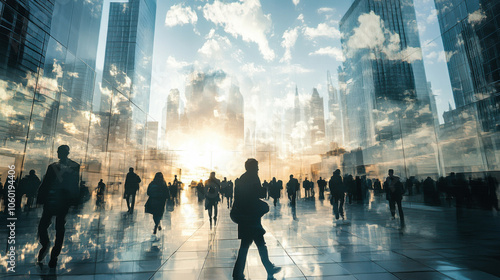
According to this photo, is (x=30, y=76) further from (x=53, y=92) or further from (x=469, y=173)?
(x=469, y=173)

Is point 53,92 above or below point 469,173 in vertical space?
above

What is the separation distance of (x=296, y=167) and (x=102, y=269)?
24.0 m

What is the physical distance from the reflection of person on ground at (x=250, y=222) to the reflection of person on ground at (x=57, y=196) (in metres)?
2.81

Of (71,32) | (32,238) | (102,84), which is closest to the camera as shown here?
(32,238)

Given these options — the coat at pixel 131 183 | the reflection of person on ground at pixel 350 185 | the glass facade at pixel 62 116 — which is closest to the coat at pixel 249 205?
the glass facade at pixel 62 116

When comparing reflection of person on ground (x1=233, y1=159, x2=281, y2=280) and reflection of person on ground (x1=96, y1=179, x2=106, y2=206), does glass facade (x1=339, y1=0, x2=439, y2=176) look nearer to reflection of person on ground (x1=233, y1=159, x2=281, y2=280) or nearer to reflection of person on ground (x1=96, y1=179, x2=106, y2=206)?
reflection of person on ground (x1=233, y1=159, x2=281, y2=280)

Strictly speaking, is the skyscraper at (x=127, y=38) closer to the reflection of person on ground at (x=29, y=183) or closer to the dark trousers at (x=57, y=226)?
the reflection of person on ground at (x=29, y=183)

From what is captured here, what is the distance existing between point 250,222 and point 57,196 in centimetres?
312

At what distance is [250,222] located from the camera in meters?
3.34

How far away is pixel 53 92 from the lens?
821cm

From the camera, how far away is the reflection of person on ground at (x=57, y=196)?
3861 mm

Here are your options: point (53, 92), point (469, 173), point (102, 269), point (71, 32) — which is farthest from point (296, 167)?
point (71, 32)

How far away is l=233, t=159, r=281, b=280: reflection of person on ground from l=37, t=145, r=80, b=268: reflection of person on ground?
2.81 meters

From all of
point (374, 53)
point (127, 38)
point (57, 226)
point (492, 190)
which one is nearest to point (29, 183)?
point (57, 226)
